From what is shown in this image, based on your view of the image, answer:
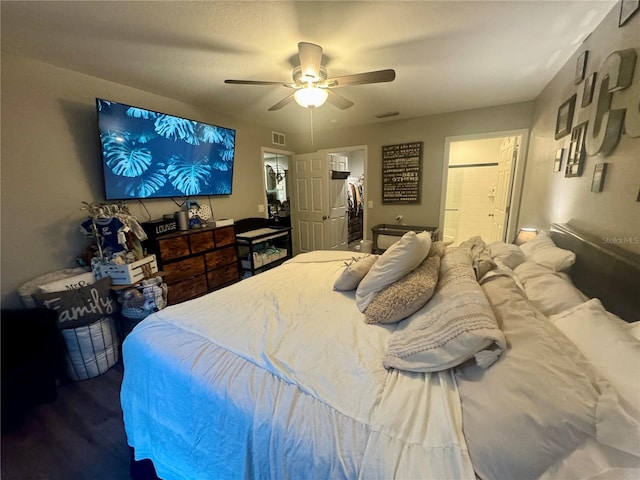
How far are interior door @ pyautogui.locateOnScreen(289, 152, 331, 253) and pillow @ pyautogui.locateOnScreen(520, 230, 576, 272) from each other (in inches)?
120

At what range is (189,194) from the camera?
9.48 ft

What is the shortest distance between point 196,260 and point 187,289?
1.07ft

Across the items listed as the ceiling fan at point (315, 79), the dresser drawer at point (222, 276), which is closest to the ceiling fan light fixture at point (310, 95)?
the ceiling fan at point (315, 79)

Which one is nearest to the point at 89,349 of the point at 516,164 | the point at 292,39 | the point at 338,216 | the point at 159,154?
the point at 159,154

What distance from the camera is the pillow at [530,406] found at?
57cm

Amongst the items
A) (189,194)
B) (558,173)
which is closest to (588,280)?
(558,173)

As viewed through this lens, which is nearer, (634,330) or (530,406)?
(530,406)

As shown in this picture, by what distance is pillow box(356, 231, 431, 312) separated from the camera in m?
1.32

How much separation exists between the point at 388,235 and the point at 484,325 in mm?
2987

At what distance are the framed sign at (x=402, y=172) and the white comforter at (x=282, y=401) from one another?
9.84 feet

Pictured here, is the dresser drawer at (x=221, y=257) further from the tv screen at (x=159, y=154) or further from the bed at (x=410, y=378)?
the bed at (x=410, y=378)

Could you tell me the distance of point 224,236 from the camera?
3.06 meters

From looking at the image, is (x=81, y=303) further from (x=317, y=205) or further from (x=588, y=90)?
(x=588, y=90)

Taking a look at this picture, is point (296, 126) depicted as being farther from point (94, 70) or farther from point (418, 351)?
point (418, 351)
